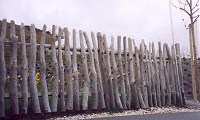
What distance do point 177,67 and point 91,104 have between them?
3461 mm

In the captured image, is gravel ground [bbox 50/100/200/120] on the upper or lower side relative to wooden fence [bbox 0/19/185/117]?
lower

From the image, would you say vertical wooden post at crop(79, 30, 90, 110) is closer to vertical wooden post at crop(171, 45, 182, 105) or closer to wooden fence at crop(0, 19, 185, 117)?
wooden fence at crop(0, 19, 185, 117)

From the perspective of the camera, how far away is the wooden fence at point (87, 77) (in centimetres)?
635

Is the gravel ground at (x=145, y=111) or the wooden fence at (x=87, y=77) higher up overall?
the wooden fence at (x=87, y=77)

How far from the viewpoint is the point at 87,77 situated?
7.34m

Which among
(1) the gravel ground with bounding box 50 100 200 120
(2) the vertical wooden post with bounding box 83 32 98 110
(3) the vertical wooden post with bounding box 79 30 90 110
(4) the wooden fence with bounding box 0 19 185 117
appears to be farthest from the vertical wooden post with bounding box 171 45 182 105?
(3) the vertical wooden post with bounding box 79 30 90 110

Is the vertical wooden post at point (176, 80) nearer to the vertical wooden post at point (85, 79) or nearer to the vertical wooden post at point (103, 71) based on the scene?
the vertical wooden post at point (103, 71)

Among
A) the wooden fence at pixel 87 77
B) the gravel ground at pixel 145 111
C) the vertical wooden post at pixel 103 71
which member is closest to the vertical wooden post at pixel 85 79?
the wooden fence at pixel 87 77

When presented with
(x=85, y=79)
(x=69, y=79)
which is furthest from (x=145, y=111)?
(x=69, y=79)

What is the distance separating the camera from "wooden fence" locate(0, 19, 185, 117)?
6352 millimetres

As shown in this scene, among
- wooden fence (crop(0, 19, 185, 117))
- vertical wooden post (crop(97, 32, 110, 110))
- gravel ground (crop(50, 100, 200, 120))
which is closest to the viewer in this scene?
wooden fence (crop(0, 19, 185, 117))

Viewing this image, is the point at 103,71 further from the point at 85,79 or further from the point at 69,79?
the point at 69,79

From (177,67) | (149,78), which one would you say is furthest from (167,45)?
(149,78)

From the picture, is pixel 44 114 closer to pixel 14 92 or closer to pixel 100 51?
pixel 14 92
